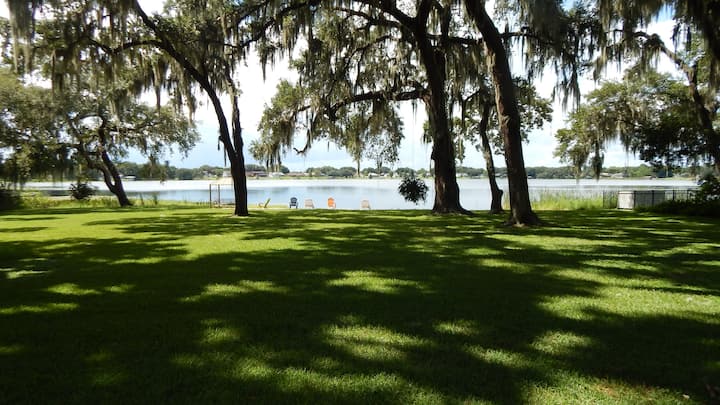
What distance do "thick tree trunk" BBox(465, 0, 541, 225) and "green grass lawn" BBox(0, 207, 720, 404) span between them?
12.3ft

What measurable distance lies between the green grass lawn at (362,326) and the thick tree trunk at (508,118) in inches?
147

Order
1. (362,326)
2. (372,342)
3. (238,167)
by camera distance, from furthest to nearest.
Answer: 1. (238,167)
2. (362,326)
3. (372,342)

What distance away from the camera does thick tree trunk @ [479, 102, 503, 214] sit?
16.7 m

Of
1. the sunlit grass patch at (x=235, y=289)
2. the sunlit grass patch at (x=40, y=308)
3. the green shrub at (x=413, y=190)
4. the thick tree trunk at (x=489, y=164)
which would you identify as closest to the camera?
the sunlit grass patch at (x=40, y=308)

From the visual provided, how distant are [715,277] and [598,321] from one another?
2604mm

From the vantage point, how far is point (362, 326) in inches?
128

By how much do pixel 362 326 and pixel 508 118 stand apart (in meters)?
8.68

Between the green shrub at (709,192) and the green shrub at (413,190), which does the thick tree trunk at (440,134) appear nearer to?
the green shrub at (413,190)

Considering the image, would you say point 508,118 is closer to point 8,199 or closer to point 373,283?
point 373,283

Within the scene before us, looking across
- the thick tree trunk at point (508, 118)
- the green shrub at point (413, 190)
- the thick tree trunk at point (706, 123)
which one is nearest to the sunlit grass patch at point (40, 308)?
the thick tree trunk at point (508, 118)

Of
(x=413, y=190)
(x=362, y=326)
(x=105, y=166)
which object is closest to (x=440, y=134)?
(x=413, y=190)

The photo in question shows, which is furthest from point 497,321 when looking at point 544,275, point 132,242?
point 132,242

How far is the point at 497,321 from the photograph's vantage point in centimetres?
337

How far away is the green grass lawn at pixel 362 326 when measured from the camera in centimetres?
232
